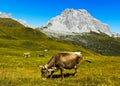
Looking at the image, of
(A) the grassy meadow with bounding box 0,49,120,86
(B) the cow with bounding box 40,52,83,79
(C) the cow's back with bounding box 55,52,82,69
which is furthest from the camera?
(C) the cow's back with bounding box 55,52,82,69

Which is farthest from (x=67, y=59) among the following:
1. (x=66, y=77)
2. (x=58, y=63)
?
(x=66, y=77)

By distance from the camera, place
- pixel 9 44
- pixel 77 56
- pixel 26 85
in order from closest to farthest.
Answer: pixel 26 85
pixel 77 56
pixel 9 44

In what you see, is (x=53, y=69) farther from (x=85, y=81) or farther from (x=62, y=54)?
(x=85, y=81)

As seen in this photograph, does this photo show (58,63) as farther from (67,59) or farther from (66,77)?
(66,77)

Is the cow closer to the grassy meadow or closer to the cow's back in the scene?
the cow's back

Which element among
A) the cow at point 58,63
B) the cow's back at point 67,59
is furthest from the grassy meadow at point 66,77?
the cow's back at point 67,59

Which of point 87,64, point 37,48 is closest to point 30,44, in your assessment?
point 37,48

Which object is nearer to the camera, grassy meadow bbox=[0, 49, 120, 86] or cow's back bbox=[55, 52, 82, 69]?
grassy meadow bbox=[0, 49, 120, 86]

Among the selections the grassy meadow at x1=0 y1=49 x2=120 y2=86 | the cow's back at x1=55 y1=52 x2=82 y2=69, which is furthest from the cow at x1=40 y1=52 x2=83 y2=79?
the grassy meadow at x1=0 y1=49 x2=120 y2=86

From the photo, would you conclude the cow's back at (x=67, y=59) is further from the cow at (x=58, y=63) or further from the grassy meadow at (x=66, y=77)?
the grassy meadow at (x=66, y=77)

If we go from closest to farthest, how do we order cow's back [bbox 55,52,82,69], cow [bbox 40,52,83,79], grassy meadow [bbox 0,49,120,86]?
grassy meadow [bbox 0,49,120,86] → cow [bbox 40,52,83,79] → cow's back [bbox 55,52,82,69]

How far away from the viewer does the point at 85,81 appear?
23.7m

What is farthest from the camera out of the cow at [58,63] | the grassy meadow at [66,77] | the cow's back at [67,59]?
the cow's back at [67,59]

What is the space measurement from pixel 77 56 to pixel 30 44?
5581 inches
